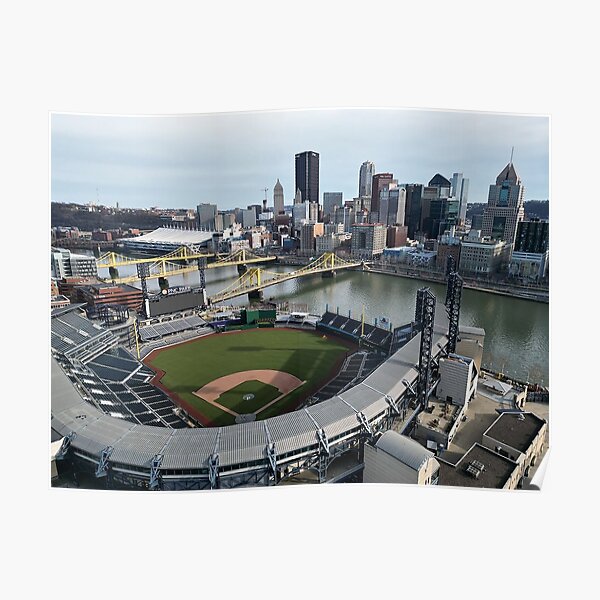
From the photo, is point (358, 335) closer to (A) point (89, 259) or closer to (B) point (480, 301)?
(B) point (480, 301)

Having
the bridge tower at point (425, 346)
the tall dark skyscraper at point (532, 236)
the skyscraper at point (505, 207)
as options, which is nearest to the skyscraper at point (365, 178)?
the bridge tower at point (425, 346)

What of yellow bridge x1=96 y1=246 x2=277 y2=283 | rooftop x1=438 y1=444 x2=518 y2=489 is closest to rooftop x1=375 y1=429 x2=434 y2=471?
rooftop x1=438 y1=444 x2=518 y2=489

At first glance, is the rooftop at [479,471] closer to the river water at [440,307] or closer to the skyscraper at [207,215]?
the river water at [440,307]

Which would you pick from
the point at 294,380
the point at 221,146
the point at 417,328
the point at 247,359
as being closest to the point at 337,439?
the point at 294,380

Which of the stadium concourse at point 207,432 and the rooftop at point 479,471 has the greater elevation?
the stadium concourse at point 207,432

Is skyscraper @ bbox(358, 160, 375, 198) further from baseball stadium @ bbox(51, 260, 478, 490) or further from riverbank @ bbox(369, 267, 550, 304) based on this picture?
riverbank @ bbox(369, 267, 550, 304)

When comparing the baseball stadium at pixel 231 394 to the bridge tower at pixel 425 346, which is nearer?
the baseball stadium at pixel 231 394

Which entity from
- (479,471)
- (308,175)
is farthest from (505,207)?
(479,471)
